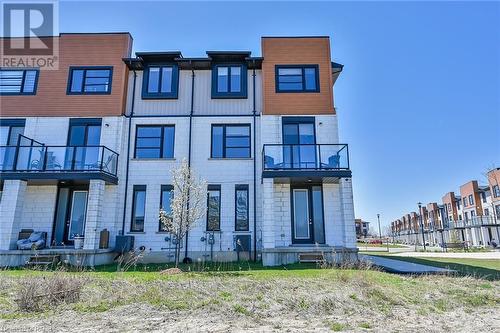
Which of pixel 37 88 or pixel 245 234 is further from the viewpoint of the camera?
pixel 37 88

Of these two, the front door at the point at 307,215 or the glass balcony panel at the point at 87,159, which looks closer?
the glass balcony panel at the point at 87,159

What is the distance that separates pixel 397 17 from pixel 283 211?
939cm

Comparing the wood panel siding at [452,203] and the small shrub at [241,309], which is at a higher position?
the wood panel siding at [452,203]

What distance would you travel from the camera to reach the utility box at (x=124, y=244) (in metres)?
14.8

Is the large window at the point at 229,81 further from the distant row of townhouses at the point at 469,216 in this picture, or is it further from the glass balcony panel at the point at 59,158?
the distant row of townhouses at the point at 469,216

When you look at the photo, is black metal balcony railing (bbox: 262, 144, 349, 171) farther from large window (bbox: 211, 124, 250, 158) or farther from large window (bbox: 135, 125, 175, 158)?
large window (bbox: 135, 125, 175, 158)

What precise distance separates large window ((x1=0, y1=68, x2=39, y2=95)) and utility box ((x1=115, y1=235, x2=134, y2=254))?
931 centimetres

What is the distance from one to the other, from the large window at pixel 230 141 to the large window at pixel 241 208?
180cm

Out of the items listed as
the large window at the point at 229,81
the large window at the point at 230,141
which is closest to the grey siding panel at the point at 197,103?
the large window at the point at 229,81

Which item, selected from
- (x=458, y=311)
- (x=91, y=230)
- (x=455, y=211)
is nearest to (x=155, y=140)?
(x=91, y=230)

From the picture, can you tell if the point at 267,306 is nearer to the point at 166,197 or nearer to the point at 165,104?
the point at 166,197

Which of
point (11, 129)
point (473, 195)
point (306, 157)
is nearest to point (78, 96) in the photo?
point (11, 129)

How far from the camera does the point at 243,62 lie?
17.5 meters

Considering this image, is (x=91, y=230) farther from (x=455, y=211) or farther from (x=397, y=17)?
(x=455, y=211)
